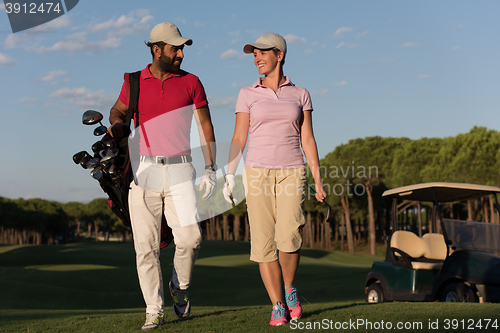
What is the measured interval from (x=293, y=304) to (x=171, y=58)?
2629mm

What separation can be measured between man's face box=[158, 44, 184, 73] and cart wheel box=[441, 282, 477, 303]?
5.81 m

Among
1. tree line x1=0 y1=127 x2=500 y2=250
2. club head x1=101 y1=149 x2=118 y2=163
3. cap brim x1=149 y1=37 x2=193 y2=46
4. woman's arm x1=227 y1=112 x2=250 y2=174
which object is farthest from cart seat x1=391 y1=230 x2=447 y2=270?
tree line x1=0 y1=127 x2=500 y2=250

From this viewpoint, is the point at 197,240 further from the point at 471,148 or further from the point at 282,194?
the point at 471,148

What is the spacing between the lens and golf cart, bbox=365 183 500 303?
785 cm

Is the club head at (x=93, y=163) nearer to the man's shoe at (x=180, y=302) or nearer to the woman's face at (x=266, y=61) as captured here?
the man's shoe at (x=180, y=302)

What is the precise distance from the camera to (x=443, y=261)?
8.93 m

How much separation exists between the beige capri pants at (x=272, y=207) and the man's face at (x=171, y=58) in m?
1.31

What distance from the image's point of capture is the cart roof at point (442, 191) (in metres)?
8.72

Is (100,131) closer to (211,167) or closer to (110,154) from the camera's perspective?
(110,154)

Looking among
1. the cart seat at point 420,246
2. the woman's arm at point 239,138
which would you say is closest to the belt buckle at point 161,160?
the woman's arm at point 239,138

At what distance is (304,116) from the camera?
15.8 feet

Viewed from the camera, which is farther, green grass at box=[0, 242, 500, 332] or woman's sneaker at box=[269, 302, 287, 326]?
green grass at box=[0, 242, 500, 332]

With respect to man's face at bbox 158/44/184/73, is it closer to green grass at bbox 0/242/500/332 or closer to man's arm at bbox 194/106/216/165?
man's arm at bbox 194/106/216/165

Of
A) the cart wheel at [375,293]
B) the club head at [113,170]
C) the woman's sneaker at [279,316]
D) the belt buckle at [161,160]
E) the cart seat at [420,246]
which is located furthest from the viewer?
the cart wheel at [375,293]
